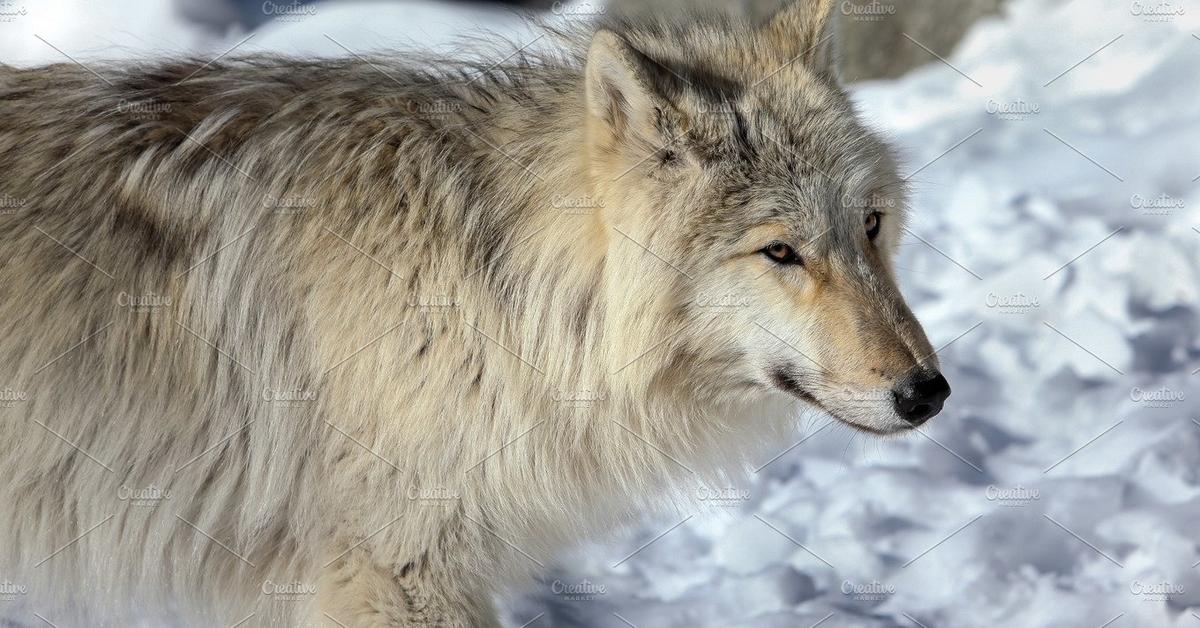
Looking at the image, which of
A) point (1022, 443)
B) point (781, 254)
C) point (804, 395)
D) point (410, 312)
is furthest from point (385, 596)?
point (1022, 443)

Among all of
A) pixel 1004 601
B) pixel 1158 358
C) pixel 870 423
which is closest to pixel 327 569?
pixel 870 423

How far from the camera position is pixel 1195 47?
7.41m

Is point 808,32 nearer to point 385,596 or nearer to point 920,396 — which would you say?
point 920,396

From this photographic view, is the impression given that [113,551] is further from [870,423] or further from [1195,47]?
[1195,47]

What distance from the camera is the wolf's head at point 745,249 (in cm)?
306

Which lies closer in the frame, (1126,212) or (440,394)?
(440,394)

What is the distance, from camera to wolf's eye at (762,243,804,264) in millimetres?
3146

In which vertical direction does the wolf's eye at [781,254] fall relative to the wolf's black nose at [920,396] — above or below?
above

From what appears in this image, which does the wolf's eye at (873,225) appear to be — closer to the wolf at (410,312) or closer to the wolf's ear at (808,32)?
the wolf at (410,312)

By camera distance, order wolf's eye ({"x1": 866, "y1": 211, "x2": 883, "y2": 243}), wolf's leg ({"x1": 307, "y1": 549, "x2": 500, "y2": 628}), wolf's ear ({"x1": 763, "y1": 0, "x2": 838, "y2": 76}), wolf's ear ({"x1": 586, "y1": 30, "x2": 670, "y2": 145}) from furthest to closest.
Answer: wolf's ear ({"x1": 763, "y1": 0, "x2": 838, "y2": 76})
wolf's eye ({"x1": 866, "y1": 211, "x2": 883, "y2": 243})
wolf's leg ({"x1": 307, "y1": 549, "x2": 500, "y2": 628})
wolf's ear ({"x1": 586, "y1": 30, "x2": 670, "y2": 145})

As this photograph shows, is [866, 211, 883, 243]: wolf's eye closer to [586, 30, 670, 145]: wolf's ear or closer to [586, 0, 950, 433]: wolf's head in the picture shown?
[586, 0, 950, 433]: wolf's head

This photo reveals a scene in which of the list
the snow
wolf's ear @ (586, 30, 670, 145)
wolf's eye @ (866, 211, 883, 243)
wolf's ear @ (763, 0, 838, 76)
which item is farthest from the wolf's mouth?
the snow

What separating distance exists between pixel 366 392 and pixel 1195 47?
6.69 meters

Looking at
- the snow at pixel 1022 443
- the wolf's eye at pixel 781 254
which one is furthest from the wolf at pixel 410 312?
the snow at pixel 1022 443
